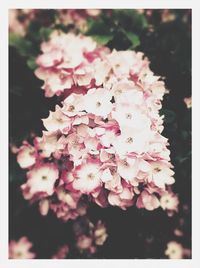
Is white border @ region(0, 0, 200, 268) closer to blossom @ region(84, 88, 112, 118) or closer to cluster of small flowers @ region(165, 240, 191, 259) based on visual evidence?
cluster of small flowers @ region(165, 240, 191, 259)

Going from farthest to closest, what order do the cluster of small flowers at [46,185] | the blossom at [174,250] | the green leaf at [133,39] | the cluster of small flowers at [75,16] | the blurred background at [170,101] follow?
the cluster of small flowers at [75,16] → the blossom at [174,250] → the green leaf at [133,39] → the blurred background at [170,101] → the cluster of small flowers at [46,185]

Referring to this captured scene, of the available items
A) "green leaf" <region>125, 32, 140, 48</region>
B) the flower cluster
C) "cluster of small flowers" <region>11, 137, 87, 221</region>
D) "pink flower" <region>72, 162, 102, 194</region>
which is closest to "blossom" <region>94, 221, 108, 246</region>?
"cluster of small flowers" <region>11, 137, 87, 221</region>

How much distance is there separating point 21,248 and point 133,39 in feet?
2.80

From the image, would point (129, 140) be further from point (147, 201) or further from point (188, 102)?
point (188, 102)

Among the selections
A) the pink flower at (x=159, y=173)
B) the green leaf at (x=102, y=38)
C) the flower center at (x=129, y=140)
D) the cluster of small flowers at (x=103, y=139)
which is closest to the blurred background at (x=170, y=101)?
the green leaf at (x=102, y=38)

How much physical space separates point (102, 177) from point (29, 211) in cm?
61

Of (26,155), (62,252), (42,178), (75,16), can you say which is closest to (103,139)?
(42,178)

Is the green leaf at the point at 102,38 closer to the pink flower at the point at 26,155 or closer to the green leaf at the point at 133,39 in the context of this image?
the green leaf at the point at 133,39

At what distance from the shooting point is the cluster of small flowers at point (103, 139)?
3.38ft

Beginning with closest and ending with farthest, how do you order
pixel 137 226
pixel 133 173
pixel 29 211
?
pixel 133 173 < pixel 137 226 < pixel 29 211
